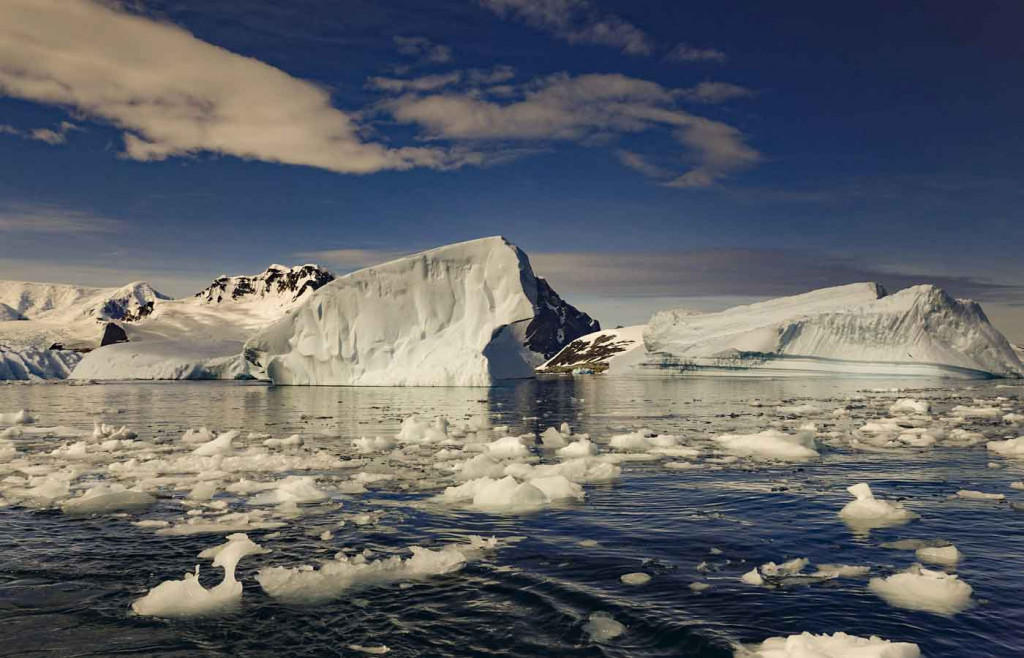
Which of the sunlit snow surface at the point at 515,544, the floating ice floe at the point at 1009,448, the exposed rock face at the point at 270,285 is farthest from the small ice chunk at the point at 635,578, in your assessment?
the exposed rock face at the point at 270,285

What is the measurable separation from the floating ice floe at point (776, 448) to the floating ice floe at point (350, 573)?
887 centimetres

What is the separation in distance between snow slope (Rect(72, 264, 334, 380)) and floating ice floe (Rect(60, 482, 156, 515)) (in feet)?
224

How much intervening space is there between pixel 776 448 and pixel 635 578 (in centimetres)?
919

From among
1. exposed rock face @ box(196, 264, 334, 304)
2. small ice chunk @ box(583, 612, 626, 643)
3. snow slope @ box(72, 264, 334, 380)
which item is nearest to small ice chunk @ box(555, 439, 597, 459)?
small ice chunk @ box(583, 612, 626, 643)

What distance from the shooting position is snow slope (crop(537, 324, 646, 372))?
5123 inches

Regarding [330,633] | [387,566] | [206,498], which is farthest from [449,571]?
[206,498]

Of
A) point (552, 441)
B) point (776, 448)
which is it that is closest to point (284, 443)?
point (552, 441)

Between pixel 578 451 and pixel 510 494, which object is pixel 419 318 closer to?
pixel 578 451

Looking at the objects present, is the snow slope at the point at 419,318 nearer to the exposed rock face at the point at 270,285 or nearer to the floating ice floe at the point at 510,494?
the floating ice floe at the point at 510,494

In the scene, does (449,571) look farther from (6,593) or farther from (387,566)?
(6,593)

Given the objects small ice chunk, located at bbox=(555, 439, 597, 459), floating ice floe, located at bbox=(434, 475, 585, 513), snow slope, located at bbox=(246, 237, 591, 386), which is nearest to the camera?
floating ice floe, located at bbox=(434, 475, 585, 513)

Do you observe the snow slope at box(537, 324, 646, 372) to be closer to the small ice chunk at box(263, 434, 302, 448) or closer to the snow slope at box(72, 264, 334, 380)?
the snow slope at box(72, 264, 334, 380)

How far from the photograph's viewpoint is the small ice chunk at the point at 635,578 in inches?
244

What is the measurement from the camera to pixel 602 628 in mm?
5180
